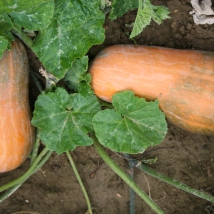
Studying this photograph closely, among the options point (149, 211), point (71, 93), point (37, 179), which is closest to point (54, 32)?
point (71, 93)

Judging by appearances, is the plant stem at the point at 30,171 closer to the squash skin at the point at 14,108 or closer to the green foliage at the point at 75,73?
the squash skin at the point at 14,108

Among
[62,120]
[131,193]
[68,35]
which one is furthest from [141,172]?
[68,35]

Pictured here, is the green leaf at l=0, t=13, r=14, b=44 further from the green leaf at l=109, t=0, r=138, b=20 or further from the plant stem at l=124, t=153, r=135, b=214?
the plant stem at l=124, t=153, r=135, b=214

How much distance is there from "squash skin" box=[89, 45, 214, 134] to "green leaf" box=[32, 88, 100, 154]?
170 millimetres

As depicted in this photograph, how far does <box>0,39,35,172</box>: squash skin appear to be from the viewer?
7.21 feet

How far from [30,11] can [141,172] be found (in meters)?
1.32

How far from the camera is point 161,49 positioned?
2.30m

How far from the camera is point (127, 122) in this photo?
2.15 meters

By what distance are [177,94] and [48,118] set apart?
2.34 ft

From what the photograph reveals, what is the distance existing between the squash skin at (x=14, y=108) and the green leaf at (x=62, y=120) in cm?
12

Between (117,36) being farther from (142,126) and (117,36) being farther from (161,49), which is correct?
(142,126)

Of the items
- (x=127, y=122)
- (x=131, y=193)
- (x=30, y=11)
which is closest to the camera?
(x=30, y=11)

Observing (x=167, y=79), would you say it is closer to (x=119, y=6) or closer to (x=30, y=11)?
(x=119, y=6)

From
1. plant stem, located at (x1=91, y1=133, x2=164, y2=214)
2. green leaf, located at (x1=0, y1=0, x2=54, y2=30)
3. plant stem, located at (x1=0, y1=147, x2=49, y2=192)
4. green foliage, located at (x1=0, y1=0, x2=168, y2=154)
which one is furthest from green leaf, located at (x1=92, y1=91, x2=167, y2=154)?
green leaf, located at (x1=0, y1=0, x2=54, y2=30)
